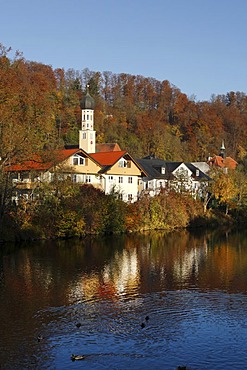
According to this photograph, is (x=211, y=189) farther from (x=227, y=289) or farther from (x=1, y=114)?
(x=227, y=289)

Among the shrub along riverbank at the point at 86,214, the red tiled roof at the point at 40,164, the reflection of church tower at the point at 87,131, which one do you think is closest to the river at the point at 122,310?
the shrub along riverbank at the point at 86,214

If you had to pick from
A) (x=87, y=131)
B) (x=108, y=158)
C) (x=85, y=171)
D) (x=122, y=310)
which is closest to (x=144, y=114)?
(x=87, y=131)

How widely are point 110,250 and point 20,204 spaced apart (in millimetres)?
9797

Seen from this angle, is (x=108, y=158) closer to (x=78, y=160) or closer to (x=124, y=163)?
(x=124, y=163)

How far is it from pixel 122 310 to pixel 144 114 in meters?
84.1

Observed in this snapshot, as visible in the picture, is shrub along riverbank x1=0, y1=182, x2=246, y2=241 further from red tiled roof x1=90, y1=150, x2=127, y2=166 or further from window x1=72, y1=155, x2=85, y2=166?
red tiled roof x1=90, y1=150, x2=127, y2=166

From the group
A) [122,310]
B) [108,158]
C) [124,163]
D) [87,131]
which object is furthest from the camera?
[87,131]

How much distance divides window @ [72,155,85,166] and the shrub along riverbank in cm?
554

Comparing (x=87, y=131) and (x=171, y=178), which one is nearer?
(x=171, y=178)

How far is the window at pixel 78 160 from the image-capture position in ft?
185

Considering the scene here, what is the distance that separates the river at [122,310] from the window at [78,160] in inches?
783

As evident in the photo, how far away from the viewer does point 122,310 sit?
68.9 feet

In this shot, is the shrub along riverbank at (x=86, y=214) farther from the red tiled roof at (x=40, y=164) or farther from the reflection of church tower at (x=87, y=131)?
the reflection of church tower at (x=87, y=131)

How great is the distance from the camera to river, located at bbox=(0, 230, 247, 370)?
1589 centimetres
